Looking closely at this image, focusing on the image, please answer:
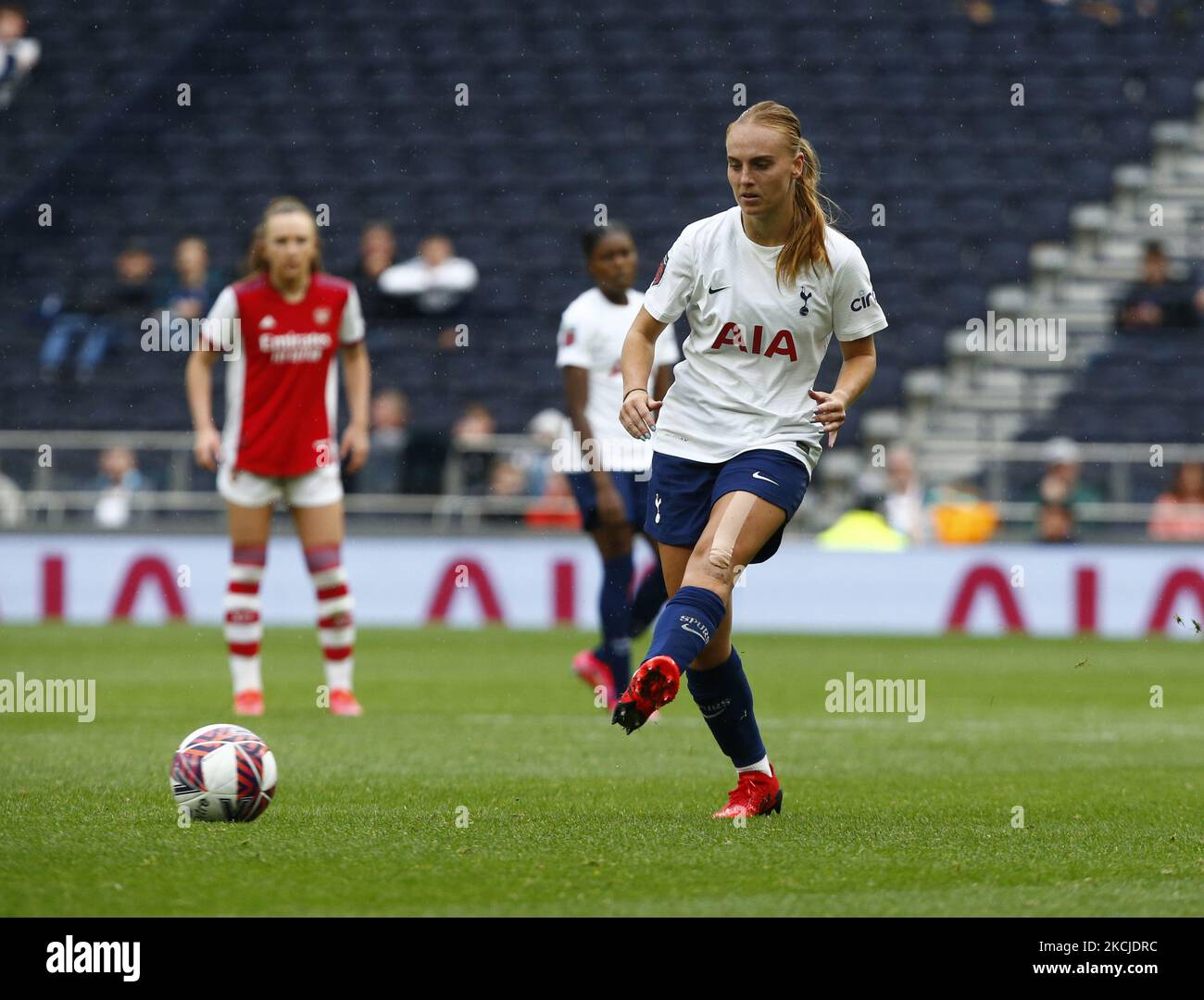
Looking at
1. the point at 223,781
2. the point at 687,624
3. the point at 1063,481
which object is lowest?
the point at 223,781

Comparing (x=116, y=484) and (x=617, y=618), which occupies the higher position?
(x=116, y=484)

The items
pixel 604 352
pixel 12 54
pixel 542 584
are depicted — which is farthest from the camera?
pixel 12 54

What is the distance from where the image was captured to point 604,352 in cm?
916

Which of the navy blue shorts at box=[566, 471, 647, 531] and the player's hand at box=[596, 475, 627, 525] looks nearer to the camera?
the player's hand at box=[596, 475, 627, 525]

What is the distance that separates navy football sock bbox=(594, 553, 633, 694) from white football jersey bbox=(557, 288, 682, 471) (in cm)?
46

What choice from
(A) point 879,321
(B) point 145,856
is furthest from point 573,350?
(B) point 145,856

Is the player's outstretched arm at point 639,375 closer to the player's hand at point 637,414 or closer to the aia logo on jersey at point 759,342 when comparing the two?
the player's hand at point 637,414

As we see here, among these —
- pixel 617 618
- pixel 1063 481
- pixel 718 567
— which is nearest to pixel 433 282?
pixel 1063 481

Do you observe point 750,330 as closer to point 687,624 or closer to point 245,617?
point 687,624

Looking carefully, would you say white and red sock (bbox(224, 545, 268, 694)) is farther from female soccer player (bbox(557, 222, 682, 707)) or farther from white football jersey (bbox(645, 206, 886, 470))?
white football jersey (bbox(645, 206, 886, 470))

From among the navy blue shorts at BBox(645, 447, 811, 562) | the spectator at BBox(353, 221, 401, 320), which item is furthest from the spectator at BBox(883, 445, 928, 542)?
the navy blue shorts at BBox(645, 447, 811, 562)

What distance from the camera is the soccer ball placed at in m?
5.59
